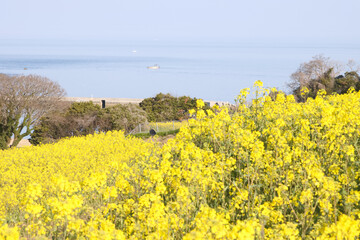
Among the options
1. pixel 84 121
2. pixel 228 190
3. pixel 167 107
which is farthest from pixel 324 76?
pixel 228 190

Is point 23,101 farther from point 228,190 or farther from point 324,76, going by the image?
point 228,190

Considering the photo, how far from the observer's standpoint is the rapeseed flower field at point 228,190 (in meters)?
3.89

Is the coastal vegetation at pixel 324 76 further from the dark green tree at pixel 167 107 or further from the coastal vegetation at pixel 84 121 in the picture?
the coastal vegetation at pixel 84 121

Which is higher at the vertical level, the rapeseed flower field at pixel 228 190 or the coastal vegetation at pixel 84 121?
the rapeseed flower field at pixel 228 190

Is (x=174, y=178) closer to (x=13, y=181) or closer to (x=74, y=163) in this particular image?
(x=74, y=163)

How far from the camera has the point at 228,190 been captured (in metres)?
6.25

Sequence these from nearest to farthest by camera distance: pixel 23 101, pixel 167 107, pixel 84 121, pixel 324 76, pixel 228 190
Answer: pixel 228 190 < pixel 23 101 < pixel 324 76 < pixel 84 121 < pixel 167 107

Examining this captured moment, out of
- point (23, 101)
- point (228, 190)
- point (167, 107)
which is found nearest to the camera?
point (228, 190)

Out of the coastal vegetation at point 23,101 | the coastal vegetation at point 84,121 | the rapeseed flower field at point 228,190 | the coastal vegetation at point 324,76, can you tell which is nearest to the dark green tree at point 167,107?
the coastal vegetation at point 84,121

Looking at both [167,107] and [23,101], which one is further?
[167,107]

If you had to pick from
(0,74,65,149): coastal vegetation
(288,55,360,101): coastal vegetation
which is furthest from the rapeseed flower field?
(0,74,65,149): coastal vegetation

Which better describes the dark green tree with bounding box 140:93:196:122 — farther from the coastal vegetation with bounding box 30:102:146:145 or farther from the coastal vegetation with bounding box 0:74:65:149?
the coastal vegetation with bounding box 0:74:65:149

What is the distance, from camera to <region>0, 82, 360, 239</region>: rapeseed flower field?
153 inches

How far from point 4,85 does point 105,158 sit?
61.5ft
